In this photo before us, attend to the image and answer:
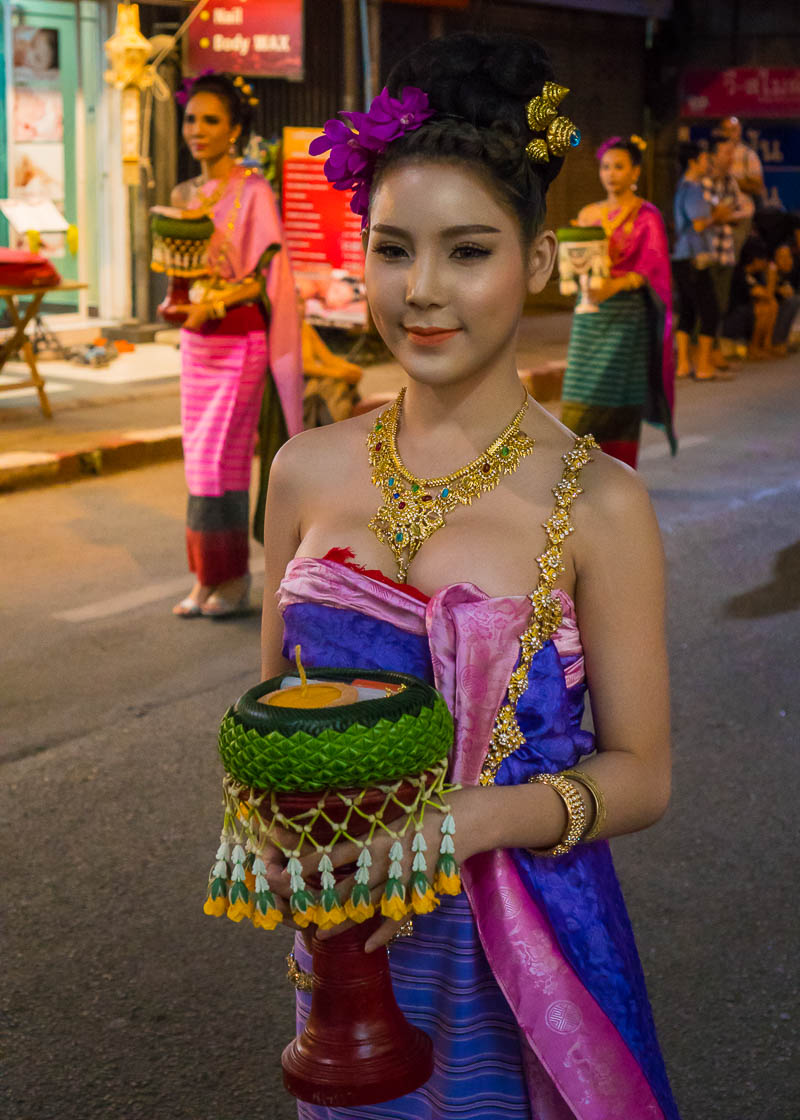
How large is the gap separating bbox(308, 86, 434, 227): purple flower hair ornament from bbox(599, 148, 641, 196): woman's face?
665 cm

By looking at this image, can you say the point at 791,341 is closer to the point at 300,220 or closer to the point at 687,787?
the point at 300,220

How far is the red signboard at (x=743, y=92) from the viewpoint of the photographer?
69.6ft

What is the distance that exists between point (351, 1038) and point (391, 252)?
0.87 metres

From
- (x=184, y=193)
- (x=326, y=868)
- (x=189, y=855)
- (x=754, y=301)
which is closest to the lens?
(x=326, y=868)

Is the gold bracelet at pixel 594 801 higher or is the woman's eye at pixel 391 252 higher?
the woman's eye at pixel 391 252

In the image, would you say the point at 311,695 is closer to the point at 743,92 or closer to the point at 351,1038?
the point at 351,1038

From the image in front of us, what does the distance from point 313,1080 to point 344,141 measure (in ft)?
3.52

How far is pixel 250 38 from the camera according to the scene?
12.9 m

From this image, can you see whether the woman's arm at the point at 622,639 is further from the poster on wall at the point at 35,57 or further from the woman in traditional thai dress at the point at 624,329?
the poster on wall at the point at 35,57

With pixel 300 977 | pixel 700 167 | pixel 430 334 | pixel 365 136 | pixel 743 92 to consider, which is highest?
pixel 743 92

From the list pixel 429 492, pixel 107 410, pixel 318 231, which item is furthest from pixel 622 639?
pixel 318 231

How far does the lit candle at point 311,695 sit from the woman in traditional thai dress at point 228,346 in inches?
194

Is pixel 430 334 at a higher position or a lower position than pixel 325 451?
higher

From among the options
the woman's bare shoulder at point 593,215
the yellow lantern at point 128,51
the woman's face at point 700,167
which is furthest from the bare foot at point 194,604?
the woman's face at point 700,167
